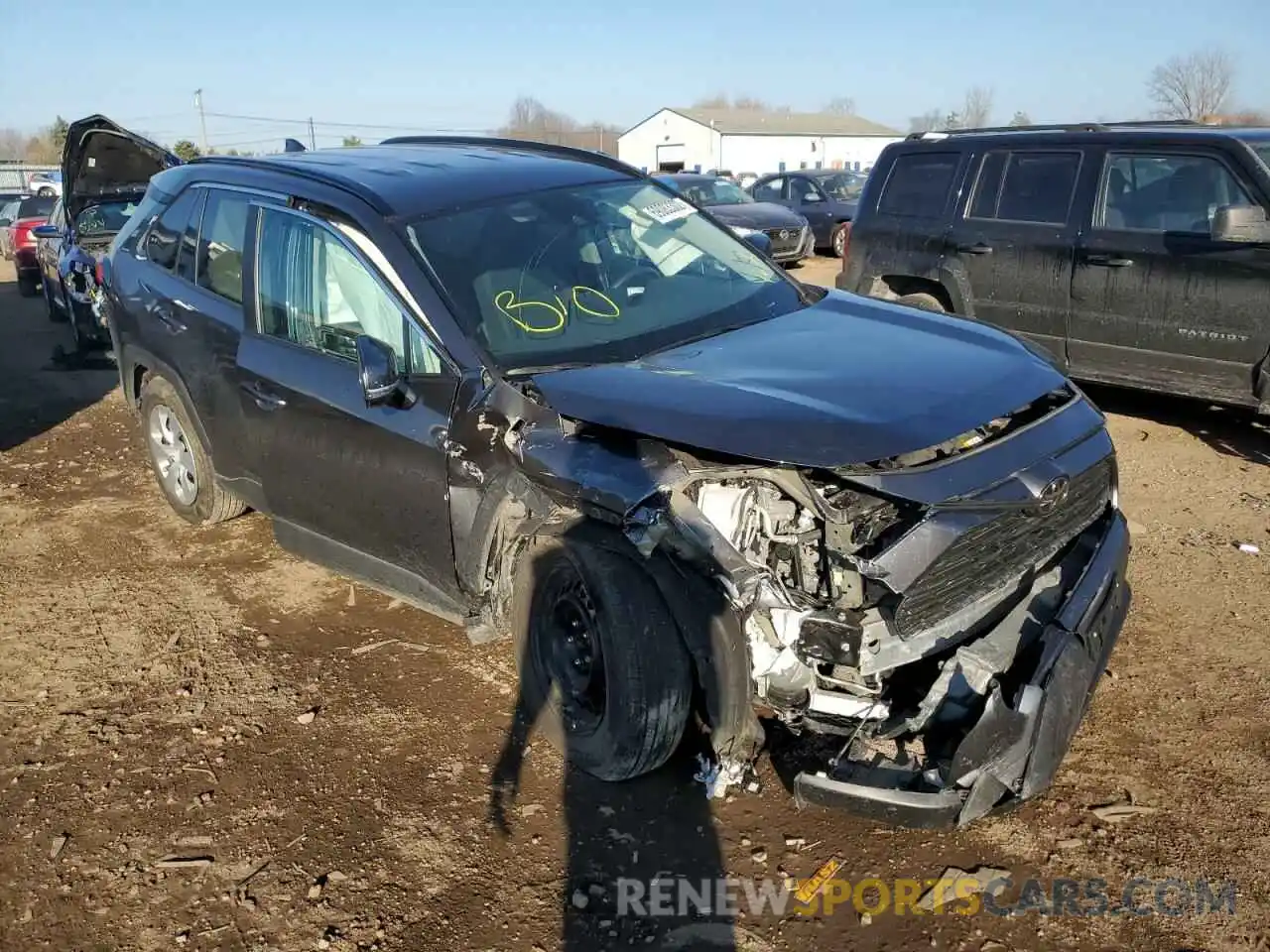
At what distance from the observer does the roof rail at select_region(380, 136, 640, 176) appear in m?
4.60

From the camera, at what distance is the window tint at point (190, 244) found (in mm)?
4875

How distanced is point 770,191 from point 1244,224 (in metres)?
14.2

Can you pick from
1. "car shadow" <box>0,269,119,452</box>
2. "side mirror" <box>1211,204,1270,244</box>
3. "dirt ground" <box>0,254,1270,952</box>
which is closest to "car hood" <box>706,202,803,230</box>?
"car shadow" <box>0,269,119,452</box>

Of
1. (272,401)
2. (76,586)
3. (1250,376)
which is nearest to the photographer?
(272,401)

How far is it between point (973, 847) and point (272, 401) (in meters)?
3.13

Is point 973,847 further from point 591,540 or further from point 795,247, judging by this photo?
point 795,247

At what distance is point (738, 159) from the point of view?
6166cm

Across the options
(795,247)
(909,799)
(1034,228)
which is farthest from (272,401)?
(795,247)

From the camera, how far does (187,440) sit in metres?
5.19

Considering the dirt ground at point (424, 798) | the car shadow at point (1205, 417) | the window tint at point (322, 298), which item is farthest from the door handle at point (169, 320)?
the car shadow at point (1205, 417)

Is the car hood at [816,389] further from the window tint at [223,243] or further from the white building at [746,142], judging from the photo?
the white building at [746,142]

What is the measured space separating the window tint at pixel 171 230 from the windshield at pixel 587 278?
203 centimetres

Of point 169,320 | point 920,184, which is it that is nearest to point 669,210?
point 169,320

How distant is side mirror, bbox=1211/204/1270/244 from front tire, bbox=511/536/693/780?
176 inches
